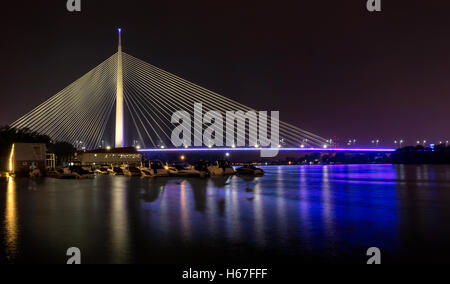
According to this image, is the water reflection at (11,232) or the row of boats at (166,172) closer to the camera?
the water reflection at (11,232)

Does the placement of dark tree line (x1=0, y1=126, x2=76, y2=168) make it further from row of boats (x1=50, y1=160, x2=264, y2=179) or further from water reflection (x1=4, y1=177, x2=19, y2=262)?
water reflection (x1=4, y1=177, x2=19, y2=262)

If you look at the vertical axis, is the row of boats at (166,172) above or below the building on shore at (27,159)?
below

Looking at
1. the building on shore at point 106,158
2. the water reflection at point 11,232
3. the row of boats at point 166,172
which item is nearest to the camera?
the water reflection at point 11,232

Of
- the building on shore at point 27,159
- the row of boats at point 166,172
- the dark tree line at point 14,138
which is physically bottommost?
the row of boats at point 166,172

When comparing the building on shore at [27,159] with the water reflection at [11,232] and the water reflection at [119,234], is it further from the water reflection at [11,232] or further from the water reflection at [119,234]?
the water reflection at [119,234]

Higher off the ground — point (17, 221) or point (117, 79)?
point (117, 79)

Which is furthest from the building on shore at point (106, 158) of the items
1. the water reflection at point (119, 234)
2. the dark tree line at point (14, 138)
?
the water reflection at point (119, 234)

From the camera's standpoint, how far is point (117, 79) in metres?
50.4

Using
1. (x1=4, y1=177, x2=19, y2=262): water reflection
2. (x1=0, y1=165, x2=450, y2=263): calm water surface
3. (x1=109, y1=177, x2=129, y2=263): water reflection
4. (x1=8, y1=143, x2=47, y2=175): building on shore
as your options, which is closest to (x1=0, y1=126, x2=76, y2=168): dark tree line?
(x1=8, y1=143, x2=47, y2=175): building on shore

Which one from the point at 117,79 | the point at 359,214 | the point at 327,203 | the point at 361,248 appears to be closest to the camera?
the point at 361,248

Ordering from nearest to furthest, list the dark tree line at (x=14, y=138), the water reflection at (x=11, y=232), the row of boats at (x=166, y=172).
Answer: the water reflection at (x=11, y=232) → the row of boats at (x=166, y=172) → the dark tree line at (x=14, y=138)

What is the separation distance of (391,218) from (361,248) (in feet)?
12.9
